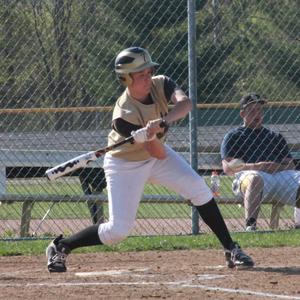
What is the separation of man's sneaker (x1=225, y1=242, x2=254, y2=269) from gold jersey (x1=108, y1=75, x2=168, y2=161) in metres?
0.96

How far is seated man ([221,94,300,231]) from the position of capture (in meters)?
10.3

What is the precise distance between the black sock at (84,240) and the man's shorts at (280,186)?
10.5 ft

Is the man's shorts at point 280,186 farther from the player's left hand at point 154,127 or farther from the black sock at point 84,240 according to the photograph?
the player's left hand at point 154,127

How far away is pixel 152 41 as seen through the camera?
10.6 metres

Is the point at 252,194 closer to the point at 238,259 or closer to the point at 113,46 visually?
the point at 113,46

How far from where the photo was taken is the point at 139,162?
24.0ft

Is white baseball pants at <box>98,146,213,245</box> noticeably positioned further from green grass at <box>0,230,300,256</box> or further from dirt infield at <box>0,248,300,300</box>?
green grass at <box>0,230,300,256</box>

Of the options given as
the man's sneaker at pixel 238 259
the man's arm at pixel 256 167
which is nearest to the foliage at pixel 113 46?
the man's arm at pixel 256 167

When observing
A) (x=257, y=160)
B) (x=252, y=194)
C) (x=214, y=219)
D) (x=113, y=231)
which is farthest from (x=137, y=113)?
(x=257, y=160)

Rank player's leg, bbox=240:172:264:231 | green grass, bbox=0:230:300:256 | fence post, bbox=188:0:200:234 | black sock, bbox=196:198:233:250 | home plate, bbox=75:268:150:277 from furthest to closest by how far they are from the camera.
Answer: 1. player's leg, bbox=240:172:264:231
2. fence post, bbox=188:0:200:234
3. green grass, bbox=0:230:300:256
4. black sock, bbox=196:198:233:250
5. home plate, bbox=75:268:150:277

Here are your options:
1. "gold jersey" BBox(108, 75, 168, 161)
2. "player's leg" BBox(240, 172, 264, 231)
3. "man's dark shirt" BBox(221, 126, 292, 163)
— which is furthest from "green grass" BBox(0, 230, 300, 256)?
"gold jersey" BBox(108, 75, 168, 161)

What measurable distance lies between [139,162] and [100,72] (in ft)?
10.6

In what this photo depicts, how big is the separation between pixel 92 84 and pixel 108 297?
4.37 metres

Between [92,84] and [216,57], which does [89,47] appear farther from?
[216,57]
